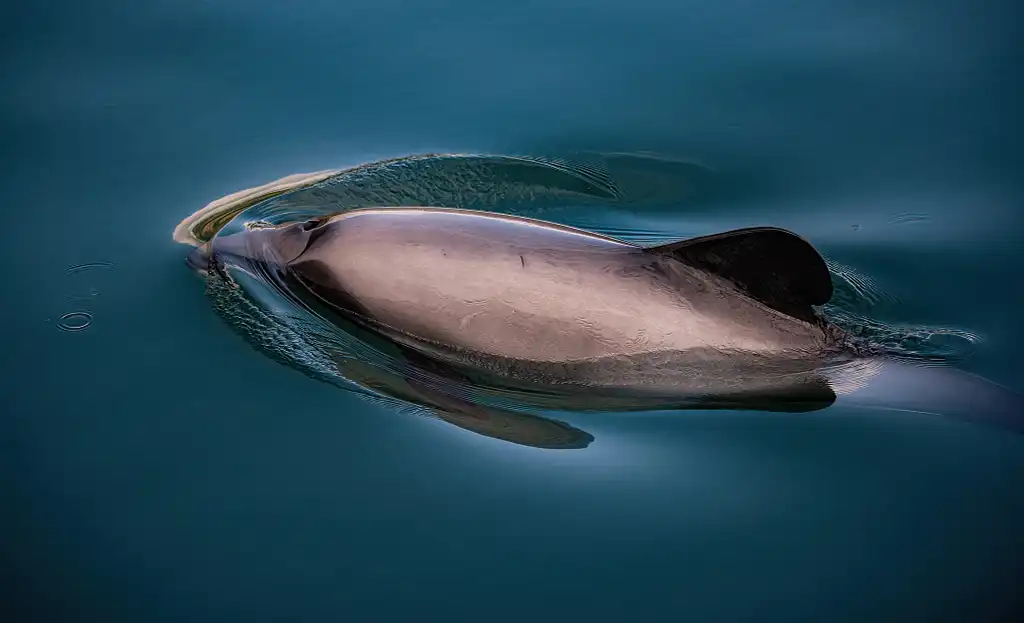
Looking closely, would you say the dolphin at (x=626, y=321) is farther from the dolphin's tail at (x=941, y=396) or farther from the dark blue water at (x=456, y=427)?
the dark blue water at (x=456, y=427)

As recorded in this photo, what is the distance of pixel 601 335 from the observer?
5.58m

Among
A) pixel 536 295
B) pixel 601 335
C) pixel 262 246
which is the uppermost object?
pixel 262 246

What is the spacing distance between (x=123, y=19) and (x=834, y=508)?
8334 mm

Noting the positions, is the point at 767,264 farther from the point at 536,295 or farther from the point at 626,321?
the point at 536,295

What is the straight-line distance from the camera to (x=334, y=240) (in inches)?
243

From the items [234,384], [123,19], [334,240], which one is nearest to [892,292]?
[334,240]

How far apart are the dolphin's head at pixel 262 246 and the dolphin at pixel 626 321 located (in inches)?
25.4

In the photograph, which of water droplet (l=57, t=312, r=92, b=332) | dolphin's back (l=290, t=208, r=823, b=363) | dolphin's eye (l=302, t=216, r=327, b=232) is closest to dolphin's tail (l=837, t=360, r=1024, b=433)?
dolphin's back (l=290, t=208, r=823, b=363)

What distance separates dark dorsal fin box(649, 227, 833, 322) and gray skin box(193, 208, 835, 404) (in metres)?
0.06

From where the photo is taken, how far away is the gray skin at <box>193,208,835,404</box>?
5.58 m

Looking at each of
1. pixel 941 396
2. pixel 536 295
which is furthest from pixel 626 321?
pixel 941 396

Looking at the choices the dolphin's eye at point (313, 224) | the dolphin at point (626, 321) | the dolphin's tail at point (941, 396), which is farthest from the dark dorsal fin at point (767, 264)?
the dolphin's eye at point (313, 224)

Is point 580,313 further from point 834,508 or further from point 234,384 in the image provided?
point 234,384

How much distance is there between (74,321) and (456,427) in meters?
2.65
